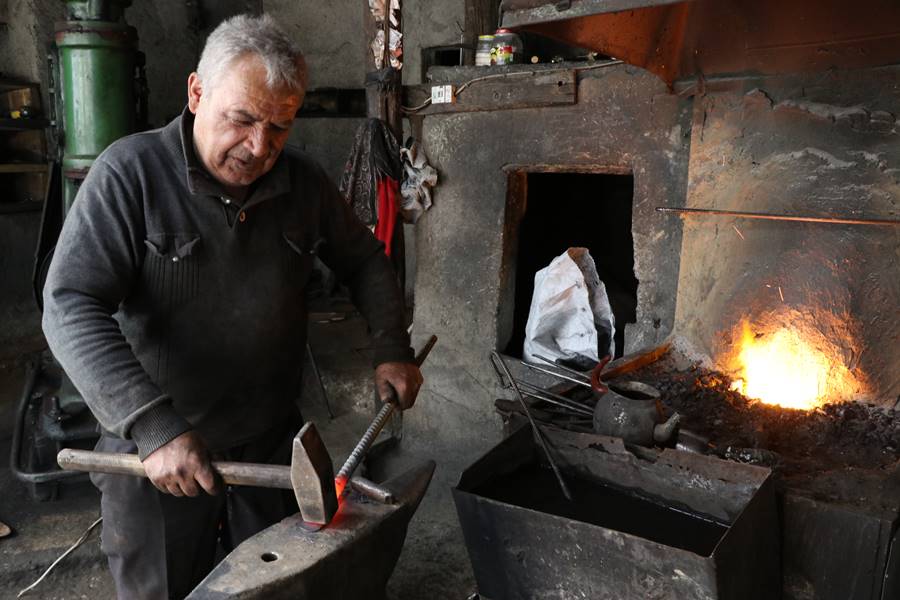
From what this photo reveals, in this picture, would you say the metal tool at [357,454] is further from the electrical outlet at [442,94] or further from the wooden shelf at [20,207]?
the wooden shelf at [20,207]

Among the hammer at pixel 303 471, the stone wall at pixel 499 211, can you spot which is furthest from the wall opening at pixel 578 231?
the hammer at pixel 303 471

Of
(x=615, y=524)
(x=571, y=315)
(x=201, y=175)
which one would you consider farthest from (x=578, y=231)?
(x=201, y=175)

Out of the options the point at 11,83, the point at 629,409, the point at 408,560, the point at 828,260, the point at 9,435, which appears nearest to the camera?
the point at 629,409

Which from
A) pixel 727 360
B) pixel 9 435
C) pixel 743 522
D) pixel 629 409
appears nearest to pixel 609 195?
pixel 727 360

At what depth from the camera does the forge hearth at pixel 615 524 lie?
7.21ft

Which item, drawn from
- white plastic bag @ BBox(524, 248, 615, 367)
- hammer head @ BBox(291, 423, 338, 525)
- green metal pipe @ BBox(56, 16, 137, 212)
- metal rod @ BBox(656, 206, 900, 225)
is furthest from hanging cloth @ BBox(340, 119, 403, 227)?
hammer head @ BBox(291, 423, 338, 525)

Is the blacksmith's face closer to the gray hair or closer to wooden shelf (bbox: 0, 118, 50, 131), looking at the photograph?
the gray hair

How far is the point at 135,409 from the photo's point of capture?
197 centimetres

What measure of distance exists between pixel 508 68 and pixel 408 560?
9.20ft

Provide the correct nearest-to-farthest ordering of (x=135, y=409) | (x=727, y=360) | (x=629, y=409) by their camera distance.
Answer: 1. (x=135, y=409)
2. (x=629, y=409)
3. (x=727, y=360)

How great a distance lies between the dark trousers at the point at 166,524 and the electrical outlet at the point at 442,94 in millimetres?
2575

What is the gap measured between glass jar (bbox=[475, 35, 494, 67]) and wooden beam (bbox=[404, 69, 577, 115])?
145mm

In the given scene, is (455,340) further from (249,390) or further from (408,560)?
(249,390)

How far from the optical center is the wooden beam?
13.7ft
